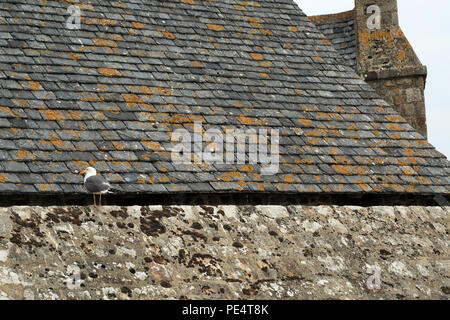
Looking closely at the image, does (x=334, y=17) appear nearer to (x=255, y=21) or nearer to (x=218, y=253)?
(x=255, y=21)

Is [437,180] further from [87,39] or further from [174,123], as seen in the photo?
[87,39]

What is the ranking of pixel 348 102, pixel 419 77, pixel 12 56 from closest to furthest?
pixel 12 56 → pixel 348 102 → pixel 419 77

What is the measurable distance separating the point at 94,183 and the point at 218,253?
1.30m

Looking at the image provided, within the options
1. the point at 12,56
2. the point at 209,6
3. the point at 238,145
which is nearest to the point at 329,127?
the point at 238,145

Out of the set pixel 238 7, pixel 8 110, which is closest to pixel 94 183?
pixel 8 110

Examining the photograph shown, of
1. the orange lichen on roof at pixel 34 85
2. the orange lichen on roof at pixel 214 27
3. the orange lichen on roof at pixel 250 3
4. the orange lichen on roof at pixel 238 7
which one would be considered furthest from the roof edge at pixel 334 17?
the orange lichen on roof at pixel 34 85

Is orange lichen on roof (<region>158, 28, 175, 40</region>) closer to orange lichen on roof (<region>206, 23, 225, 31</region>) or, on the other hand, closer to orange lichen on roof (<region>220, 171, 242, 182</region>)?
orange lichen on roof (<region>206, 23, 225, 31</region>)

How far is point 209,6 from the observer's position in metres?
10.9

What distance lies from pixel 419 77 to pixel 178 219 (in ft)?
24.9

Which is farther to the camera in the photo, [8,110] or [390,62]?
[390,62]

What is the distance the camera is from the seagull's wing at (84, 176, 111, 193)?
273 inches

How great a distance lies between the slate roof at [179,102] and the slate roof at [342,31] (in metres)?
2.66

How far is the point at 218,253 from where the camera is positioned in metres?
6.60

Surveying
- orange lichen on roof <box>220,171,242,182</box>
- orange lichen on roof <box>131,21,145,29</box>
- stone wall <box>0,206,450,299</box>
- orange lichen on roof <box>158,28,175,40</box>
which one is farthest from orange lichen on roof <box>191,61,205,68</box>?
stone wall <box>0,206,450,299</box>
